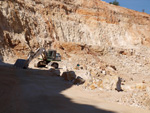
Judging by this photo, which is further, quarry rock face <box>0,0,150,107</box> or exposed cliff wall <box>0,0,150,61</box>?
exposed cliff wall <box>0,0,150,61</box>

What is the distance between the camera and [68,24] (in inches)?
949

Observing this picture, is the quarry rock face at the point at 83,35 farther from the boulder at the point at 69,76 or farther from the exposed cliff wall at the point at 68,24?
the boulder at the point at 69,76

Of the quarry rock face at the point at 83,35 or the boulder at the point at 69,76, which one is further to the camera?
the quarry rock face at the point at 83,35

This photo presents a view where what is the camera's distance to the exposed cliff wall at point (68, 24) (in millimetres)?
17266

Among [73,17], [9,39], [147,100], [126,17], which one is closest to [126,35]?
[126,17]

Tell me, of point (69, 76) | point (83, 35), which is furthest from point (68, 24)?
point (69, 76)

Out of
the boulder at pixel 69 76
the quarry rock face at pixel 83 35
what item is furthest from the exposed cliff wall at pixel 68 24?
the boulder at pixel 69 76

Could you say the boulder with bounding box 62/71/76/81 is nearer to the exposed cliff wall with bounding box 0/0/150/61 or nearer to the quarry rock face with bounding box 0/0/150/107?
the quarry rock face with bounding box 0/0/150/107

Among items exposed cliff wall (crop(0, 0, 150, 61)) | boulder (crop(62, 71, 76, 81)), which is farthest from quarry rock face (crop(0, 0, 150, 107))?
boulder (crop(62, 71, 76, 81))

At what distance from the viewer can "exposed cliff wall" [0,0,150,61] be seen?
17266 millimetres

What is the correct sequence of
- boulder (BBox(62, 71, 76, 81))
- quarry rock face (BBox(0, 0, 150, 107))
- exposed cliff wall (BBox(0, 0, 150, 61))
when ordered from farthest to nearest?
exposed cliff wall (BBox(0, 0, 150, 61)) → quarry rock face (BBox(0, 0, 150, 107)) → boulder (BBox(62, 71, 76, 81))

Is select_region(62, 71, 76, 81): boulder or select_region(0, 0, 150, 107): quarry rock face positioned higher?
select_region(0, 0, 150, 107): quarry rock face

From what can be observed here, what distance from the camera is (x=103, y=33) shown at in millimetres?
26469

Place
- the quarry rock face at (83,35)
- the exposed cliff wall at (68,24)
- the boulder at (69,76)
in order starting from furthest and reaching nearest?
1. the exposed cliff wall at (68,24)
2. the quarry rock face at (83,35)
3. the boulder at (69,76)
